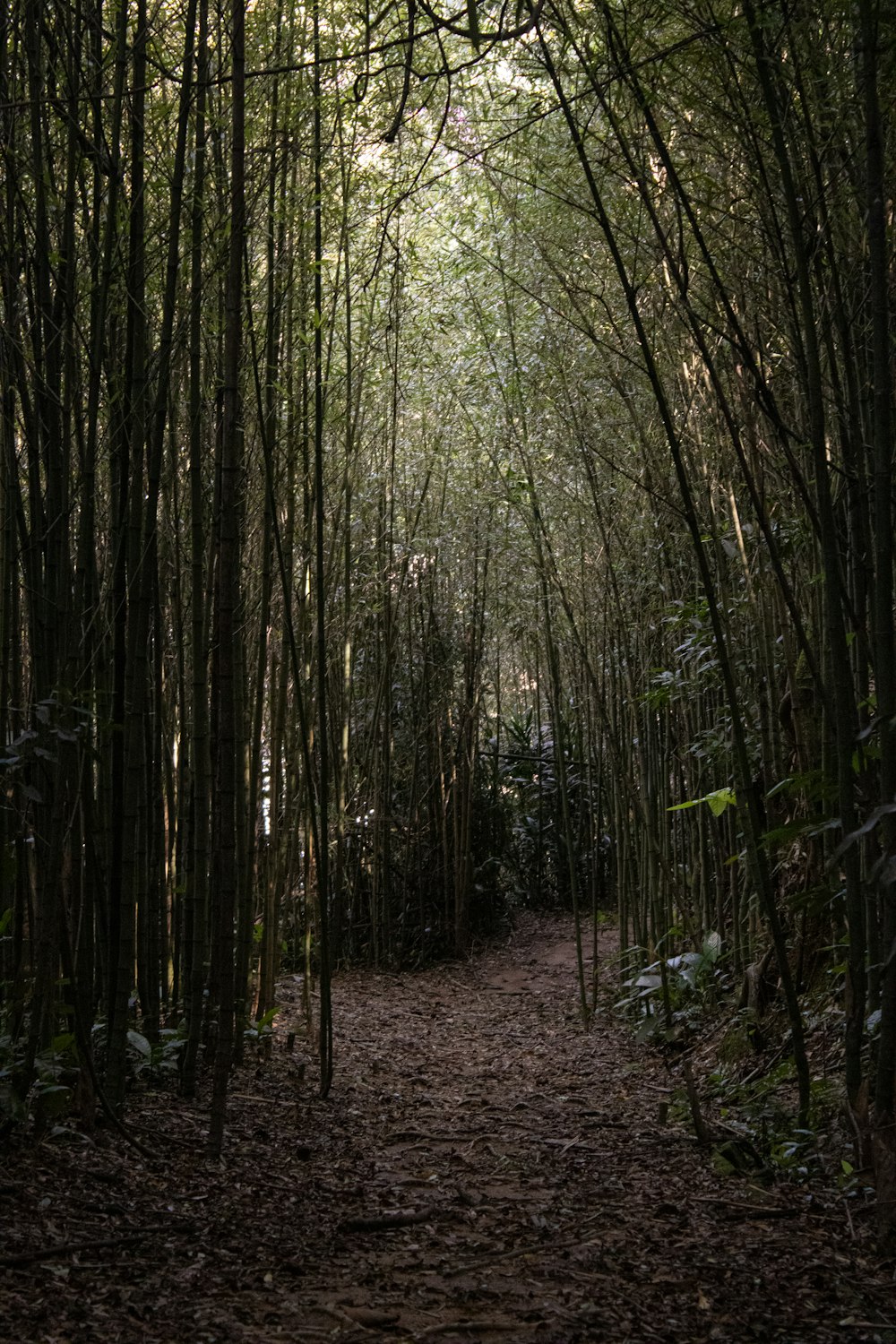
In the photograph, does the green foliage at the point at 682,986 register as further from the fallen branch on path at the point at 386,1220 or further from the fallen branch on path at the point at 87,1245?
the fallen branch on path at the point at 87,1245

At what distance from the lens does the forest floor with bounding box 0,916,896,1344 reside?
157 cm

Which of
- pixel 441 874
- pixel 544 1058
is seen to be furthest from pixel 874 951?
pixel 441 874

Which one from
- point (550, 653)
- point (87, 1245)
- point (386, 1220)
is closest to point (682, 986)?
point (550, 653)

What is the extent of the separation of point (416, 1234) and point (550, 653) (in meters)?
3.10

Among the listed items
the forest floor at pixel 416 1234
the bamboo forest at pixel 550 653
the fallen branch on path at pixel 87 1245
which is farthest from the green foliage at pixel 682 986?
the fallen branch on path at pixel 87 1245

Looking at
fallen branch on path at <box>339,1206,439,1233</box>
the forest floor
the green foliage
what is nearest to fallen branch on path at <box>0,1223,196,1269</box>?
the forest floor

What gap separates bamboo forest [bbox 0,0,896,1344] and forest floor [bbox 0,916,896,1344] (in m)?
0.01

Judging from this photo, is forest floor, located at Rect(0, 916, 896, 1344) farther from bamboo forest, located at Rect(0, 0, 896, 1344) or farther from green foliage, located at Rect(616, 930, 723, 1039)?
green foliage, located at Rect(616, 930, 723, 1039)

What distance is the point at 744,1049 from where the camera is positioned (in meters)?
3.23

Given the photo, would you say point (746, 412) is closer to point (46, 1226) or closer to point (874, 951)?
point (874, 951)

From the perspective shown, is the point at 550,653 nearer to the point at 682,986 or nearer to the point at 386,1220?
the point at 682,986

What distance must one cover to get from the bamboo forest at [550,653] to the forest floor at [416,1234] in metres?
0.01

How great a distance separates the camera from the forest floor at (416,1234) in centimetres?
157

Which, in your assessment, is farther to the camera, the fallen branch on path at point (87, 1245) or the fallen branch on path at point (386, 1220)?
the fallen branch on path at point (386, 1220)
